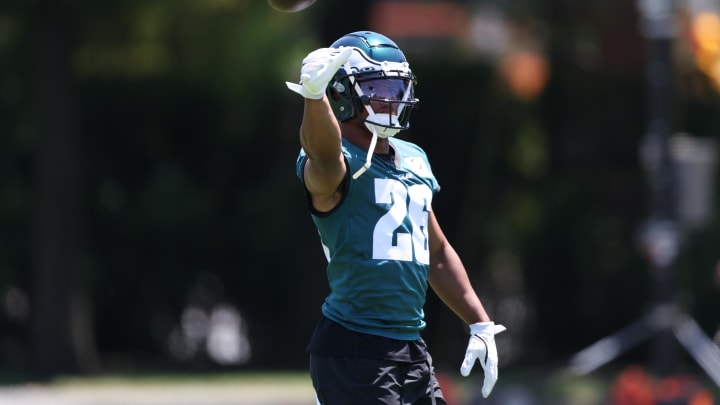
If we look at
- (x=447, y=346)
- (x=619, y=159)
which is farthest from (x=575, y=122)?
(x=447, y=346)

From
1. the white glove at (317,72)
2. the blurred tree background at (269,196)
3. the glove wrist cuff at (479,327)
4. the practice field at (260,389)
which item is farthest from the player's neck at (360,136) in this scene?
the blurred tree background at (269,196)

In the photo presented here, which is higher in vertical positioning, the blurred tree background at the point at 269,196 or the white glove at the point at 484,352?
the white glove at the point at 484,352

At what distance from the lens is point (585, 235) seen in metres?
15.3

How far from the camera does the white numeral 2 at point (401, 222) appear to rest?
5145 millimetres

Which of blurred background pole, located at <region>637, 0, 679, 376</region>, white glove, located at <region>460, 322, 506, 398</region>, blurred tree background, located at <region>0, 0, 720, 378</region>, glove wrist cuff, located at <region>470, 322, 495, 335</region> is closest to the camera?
white glove, located at <region>460, 322, 506, 398</region>

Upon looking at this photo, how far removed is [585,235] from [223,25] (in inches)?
177

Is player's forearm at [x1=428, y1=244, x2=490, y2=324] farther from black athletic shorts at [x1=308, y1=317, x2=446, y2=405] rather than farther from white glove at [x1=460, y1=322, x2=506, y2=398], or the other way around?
black athletic shorts at [x1=308, y1=317, x2=446, y2=405]

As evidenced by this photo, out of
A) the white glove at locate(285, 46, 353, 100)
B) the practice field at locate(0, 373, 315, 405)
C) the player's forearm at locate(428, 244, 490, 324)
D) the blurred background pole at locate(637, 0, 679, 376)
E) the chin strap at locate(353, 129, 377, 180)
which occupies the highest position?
the white glove at locate(285, 46, 353, 100)

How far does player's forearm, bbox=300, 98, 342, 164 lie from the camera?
4.70m

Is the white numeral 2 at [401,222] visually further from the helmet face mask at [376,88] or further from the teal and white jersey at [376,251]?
the helmet face mask at [376,88]

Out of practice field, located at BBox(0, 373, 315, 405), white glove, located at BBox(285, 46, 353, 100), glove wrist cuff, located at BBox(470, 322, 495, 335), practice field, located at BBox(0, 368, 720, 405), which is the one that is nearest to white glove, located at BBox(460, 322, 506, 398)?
glove wrist cuff, located at BBox(470, 322, 495, 335)

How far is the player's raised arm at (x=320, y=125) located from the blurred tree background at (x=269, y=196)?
31.7ft

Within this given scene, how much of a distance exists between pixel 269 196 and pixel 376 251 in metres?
9.97

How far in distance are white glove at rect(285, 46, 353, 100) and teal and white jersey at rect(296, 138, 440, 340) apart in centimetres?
47
